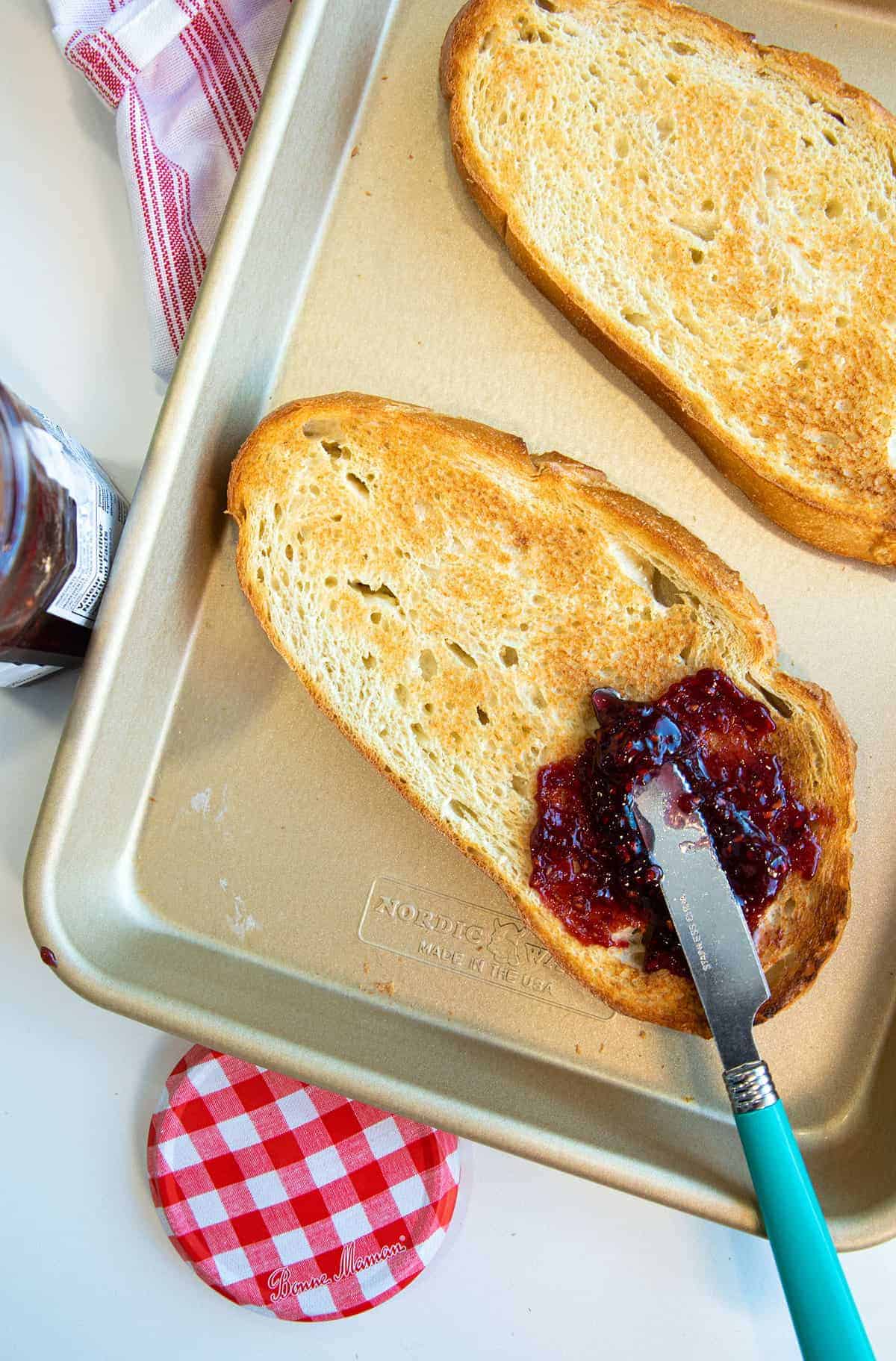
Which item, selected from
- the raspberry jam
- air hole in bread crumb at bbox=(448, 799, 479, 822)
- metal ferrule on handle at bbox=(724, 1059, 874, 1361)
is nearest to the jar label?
air hole in bread crumb at bbox=(448, 799, 479, 822)

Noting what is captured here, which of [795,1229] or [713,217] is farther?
[713,217]

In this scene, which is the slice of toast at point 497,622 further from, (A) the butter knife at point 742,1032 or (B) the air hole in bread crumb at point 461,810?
(A) the butter knife at point 742,1032

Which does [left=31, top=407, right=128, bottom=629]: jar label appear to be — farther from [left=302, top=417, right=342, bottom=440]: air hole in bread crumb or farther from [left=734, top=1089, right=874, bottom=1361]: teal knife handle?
[left=734, top=1089, right=874, bottom=1361]: teal knife handle

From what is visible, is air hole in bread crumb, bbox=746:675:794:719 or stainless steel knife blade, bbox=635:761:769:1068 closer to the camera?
stainless steel knife blade, bbox=635:761:769:1068

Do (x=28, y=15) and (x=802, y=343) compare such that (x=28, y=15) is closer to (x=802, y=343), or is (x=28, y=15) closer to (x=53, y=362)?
(x=53, y=362)

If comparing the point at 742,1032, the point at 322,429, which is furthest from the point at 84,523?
the point at 742,1032

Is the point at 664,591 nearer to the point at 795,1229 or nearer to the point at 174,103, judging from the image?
the point at 795,1229
